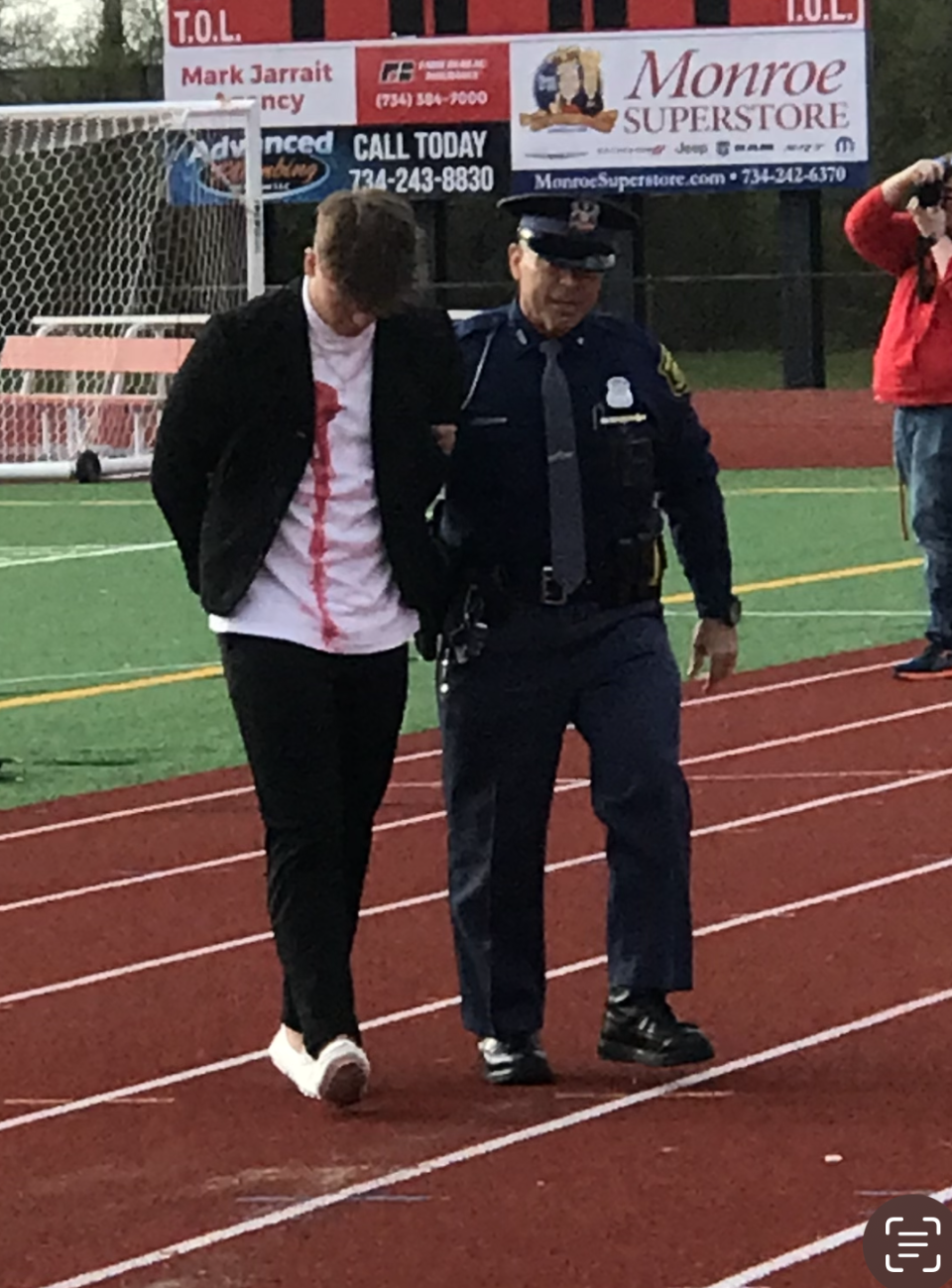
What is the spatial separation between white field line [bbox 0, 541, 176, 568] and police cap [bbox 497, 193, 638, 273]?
42.1 feet

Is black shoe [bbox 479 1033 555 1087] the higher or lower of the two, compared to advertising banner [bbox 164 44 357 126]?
lower

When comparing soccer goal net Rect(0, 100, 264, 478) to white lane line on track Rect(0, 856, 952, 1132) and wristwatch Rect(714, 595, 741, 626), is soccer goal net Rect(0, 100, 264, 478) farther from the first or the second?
wristwatch Rect(714, 595, 741, 626)

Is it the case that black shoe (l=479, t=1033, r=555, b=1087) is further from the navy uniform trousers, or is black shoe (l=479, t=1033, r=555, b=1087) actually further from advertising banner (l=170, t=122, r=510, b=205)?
advertising banner (l=170, t=122, r=510, b=205)

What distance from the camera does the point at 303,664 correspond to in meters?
6.35

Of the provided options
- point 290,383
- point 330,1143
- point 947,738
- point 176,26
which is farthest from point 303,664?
point 176,26

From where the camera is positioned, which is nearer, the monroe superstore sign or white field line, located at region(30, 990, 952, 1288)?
white field line, located at region(30, 990, 952, 1288)

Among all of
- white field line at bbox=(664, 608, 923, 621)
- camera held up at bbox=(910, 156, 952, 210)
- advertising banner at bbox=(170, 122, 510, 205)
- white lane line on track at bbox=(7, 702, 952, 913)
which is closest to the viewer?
white lane line on track at bbox=(7, 702, 952, 913)

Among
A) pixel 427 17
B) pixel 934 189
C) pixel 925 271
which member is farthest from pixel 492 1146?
pixel 427 17

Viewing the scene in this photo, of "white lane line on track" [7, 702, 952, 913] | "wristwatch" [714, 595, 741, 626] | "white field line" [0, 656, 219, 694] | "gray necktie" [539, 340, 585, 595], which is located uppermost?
"gray necktie" [539, 340, 585, 595]

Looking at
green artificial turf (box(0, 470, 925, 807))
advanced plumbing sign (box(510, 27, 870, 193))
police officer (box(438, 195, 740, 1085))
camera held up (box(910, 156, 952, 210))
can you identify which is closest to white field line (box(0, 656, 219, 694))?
green artificial turf (box(0, 470, 925, 807))

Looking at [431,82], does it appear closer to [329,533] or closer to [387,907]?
[387,907]

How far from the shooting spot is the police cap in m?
6.47

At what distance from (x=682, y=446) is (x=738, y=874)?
2.42m

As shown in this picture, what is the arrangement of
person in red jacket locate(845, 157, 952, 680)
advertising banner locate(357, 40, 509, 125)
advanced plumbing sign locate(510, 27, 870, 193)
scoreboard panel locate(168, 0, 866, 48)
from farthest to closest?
→ 1. advertising banner locate(357, 40, 509, 125)
2. advanced plumbing sign locate(510, 27, 870, 193)
3. scoreboard panel locate(168, 0, 866, 48)
4. person in red jacket locate(845, 157, 952, 680)
